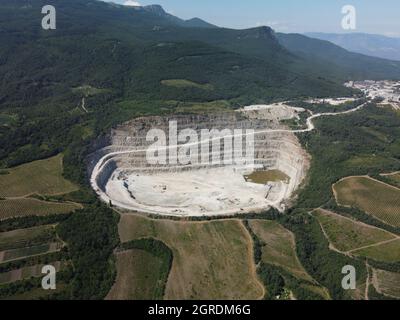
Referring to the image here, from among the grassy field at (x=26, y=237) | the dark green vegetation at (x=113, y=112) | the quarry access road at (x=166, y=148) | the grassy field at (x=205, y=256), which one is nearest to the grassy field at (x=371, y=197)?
the dark green vegetation at (x=113, y=112)

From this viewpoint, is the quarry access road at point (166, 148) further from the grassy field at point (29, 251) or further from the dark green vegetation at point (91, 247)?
the grassy field at point (29, 251)

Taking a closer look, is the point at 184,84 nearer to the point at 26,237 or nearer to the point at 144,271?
the point at 26,237

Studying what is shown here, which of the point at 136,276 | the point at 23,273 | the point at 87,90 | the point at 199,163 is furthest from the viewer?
the point at 87,90

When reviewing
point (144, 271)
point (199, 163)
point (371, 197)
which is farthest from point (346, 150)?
point (144, 271)

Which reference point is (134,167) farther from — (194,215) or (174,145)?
(194,215)

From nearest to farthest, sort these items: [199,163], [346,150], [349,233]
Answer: [349,233] < [346,150] < [199,163]

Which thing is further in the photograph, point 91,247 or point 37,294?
point 91,247
